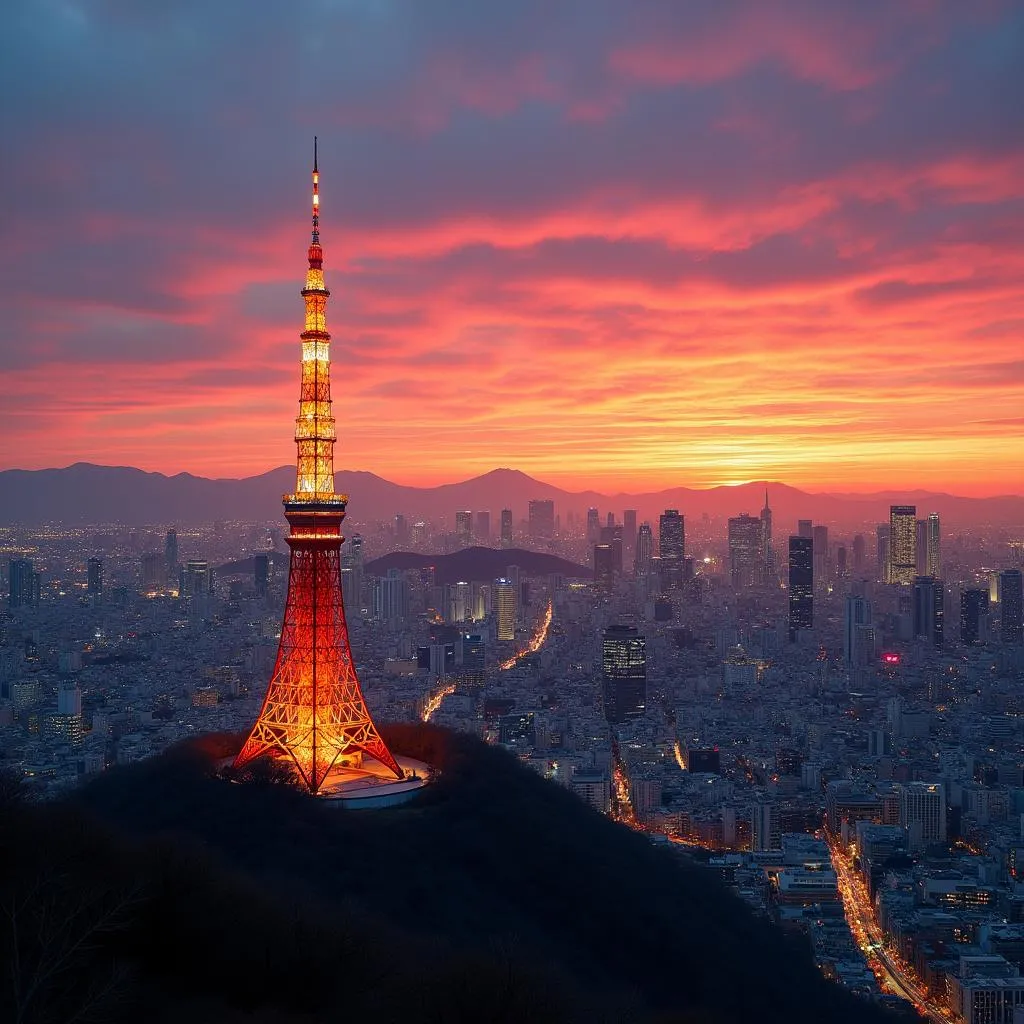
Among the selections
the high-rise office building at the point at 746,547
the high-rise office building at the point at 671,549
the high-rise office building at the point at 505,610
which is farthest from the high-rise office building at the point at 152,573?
the high-rise office building at the point at 746,547

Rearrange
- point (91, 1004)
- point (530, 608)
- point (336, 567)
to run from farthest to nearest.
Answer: point (530, 608), point (336, 567), point (91, 1004)

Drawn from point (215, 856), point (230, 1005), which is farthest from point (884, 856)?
point (230, 1005)

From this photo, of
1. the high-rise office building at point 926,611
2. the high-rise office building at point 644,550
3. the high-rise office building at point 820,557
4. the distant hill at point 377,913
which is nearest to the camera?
the distant hill at point 377,913

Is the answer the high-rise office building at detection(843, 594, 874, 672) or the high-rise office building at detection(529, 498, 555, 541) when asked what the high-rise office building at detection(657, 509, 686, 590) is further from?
the high-rise office building at detection(529, 498, 555, 541)

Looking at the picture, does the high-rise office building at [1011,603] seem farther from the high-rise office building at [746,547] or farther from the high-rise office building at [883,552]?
the high-rise office building at [746,547]

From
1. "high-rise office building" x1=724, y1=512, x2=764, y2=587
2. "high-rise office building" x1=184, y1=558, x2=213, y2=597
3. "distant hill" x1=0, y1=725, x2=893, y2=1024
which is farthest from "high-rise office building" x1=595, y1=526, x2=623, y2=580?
"distant hill" x1=0, y1=725, x2=893, y2=1024

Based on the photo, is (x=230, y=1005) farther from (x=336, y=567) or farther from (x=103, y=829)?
(x=336, y=567)
